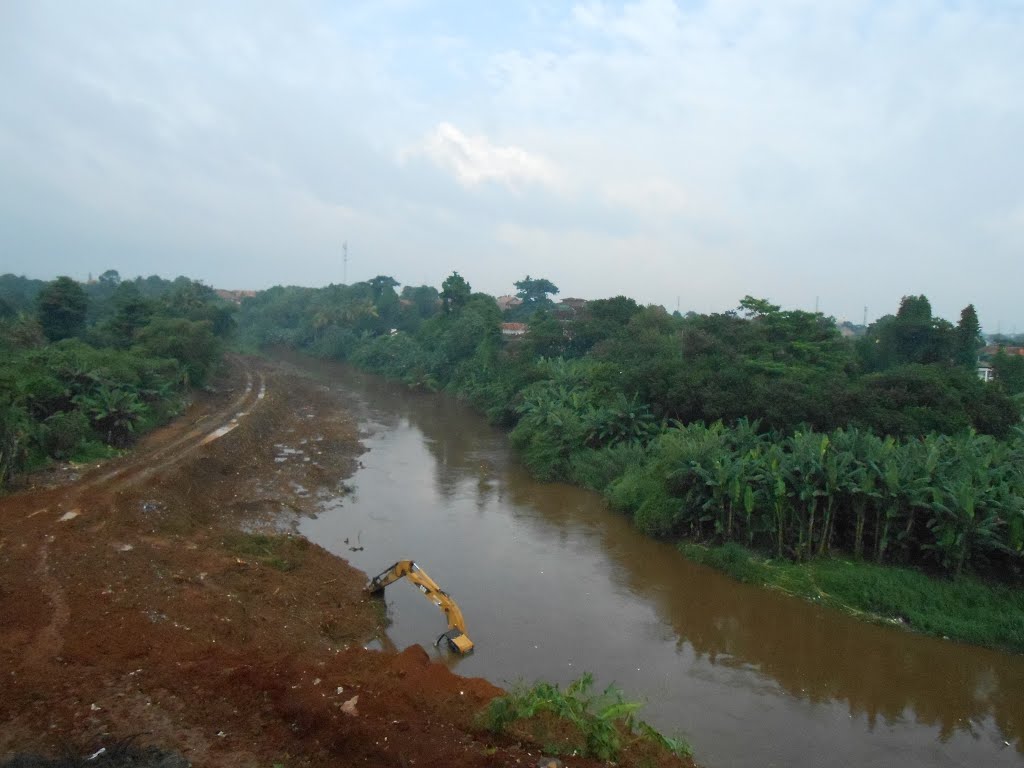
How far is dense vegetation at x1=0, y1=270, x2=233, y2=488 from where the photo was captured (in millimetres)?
17125

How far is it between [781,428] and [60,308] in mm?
30667

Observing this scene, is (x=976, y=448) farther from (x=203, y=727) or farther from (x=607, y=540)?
(x=203, y=727)

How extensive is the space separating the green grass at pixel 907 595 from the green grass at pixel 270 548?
335 inches

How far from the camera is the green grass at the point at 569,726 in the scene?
650cm

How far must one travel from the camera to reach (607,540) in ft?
53.4

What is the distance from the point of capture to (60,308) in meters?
31.3

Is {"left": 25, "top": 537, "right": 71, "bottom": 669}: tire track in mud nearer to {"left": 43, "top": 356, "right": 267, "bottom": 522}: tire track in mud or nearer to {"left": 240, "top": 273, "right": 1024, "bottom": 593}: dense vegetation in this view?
{"left": 43, "top": 356, "right": 267, "bottom": 522}: tire track in mud

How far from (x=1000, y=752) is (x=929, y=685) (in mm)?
1507

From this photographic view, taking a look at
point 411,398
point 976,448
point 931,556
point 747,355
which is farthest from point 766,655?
point 411,398

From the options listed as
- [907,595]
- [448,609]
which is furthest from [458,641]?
[907,595]

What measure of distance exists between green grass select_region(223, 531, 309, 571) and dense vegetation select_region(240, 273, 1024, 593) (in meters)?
7.79

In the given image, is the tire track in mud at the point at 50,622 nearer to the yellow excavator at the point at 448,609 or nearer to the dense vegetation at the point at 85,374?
the yellow excavator at the point at 448,609

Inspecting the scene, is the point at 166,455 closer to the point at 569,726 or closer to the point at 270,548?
the point at 270,548

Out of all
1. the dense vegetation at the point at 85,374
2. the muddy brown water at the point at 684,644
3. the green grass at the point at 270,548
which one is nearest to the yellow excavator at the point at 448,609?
the muddy brown water at the point at 684,644
